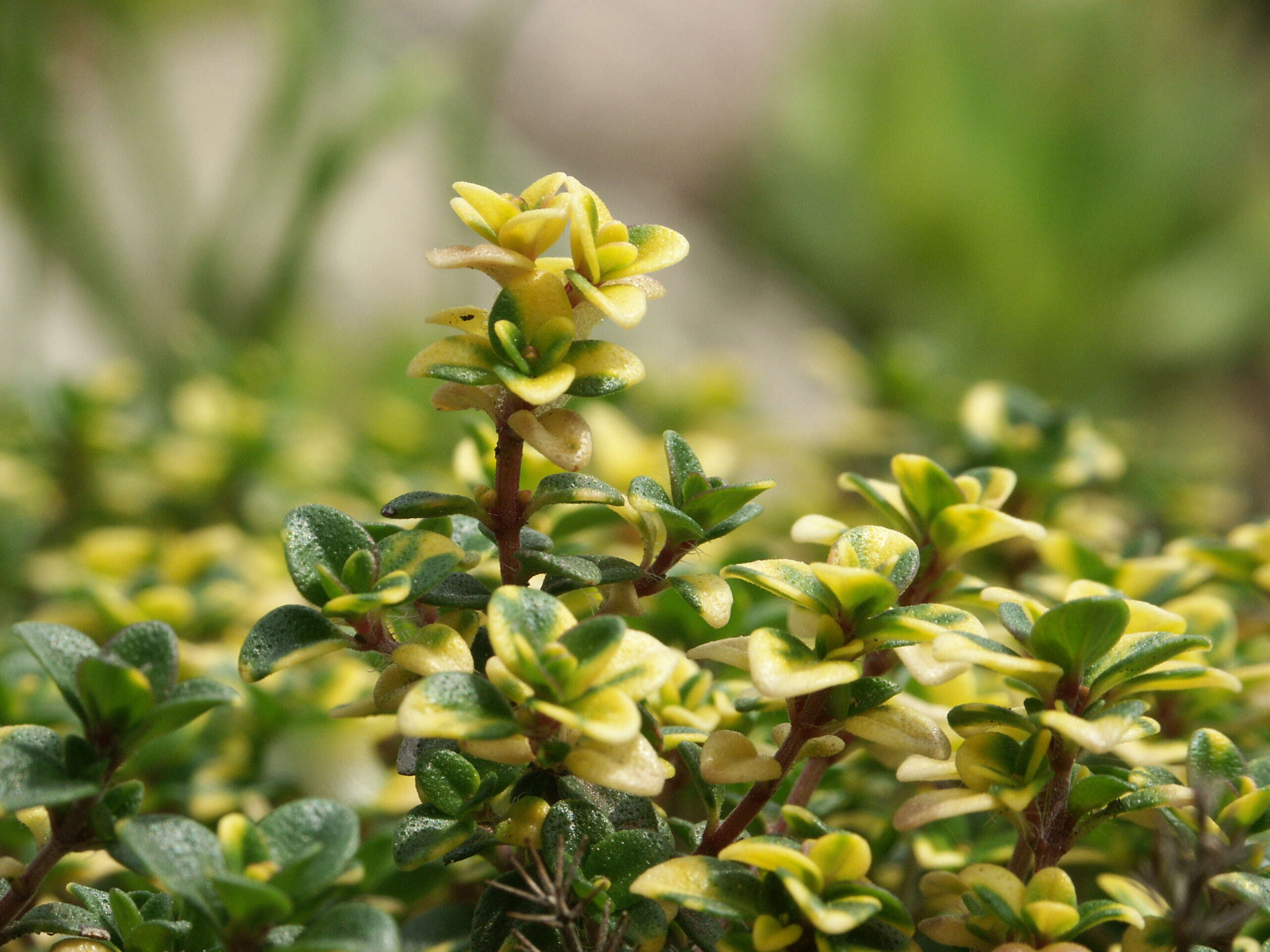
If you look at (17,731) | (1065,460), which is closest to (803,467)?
(1065,460)

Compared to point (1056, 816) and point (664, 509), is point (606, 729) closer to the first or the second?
point (664, 509)

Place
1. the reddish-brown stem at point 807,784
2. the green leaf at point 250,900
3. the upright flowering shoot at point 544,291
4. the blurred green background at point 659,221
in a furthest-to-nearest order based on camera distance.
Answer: the blurred green background at point 659,221 → the reddish-brown stem at point 807,784 → the upright flowering shoot at point 544,291 → the green leaf at point 250,900

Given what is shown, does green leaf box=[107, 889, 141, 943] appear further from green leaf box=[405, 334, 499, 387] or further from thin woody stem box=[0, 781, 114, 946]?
green leaf box=[405, 334, 499, 387]

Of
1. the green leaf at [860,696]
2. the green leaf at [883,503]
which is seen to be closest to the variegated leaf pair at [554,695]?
the green leaf at [860,696]

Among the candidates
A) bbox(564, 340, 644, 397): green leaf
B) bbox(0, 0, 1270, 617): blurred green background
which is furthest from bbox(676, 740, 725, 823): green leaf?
bbox(0, 0, 1270, 617): blurred green background

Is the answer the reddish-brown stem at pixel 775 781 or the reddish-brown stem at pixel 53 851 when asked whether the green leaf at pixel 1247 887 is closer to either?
the reddish-brown stem at pixel 775 781

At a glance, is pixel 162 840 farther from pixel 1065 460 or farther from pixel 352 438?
pixel 352 438
